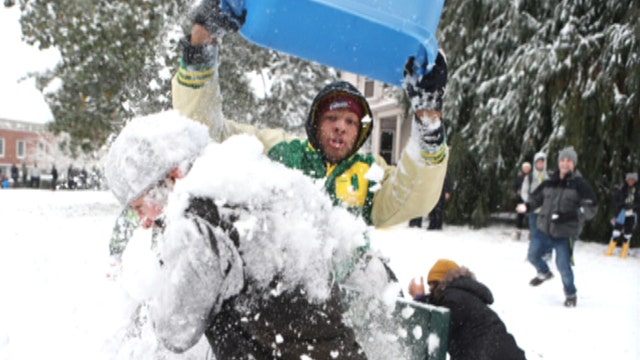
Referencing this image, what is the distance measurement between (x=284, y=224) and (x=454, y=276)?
2226mm

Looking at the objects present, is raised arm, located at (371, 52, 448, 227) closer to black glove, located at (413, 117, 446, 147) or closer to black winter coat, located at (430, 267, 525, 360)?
black glove, located at (413, 117, 446, 147)

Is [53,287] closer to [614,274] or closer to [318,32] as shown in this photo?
[318,32]

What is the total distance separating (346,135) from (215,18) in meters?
0.75

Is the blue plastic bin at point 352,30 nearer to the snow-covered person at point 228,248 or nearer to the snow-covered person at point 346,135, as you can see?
the snow-covered person at point 346,135

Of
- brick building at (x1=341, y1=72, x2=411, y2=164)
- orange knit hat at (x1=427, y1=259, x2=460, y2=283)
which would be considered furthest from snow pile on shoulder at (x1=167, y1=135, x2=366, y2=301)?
brick building at (x1=341, y1=72, x2=411, y2=164)

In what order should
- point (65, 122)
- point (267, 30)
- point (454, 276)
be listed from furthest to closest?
point (65, 122) < point (454, 276) < point (267, 30)

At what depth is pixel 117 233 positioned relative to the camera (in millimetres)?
4152

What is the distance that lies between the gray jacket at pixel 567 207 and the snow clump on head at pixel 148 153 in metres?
5.96

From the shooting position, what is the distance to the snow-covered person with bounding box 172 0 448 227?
200 centimetres

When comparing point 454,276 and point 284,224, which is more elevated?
point 284,224

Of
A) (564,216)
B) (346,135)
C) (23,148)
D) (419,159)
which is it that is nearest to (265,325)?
(419,159)

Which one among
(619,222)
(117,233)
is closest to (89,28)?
(117,233)

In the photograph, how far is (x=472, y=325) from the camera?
10.1 feet

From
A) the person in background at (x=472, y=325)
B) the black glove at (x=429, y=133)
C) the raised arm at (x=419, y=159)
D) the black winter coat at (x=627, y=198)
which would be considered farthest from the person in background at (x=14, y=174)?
the black glove at (x=429, y=133)
